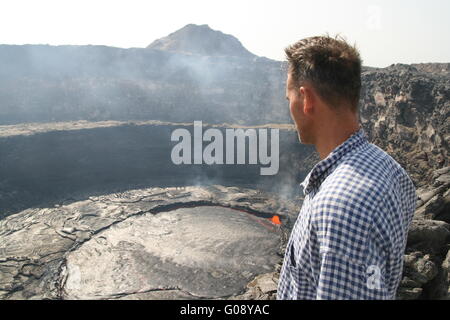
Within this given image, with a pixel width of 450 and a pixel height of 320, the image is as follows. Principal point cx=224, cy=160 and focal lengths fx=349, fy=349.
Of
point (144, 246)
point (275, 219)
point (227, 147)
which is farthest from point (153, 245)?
point (227, 147)

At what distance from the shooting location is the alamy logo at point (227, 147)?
94.4 feet

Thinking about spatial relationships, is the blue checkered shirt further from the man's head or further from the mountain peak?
the mountain peak

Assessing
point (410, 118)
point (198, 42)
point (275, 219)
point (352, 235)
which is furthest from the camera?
point (198, 42)

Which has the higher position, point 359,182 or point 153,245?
point 359,182

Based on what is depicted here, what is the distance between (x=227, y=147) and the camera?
30719mm

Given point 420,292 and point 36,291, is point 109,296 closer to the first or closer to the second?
point 36,291

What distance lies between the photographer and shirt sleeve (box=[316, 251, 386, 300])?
1.43 meters

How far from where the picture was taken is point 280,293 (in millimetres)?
1965

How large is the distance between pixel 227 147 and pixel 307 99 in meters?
28.8

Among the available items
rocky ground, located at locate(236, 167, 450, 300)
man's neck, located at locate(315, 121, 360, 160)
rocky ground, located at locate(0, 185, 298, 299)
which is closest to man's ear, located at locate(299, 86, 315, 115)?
man's neck, located at locate(315, 121, 360, 160)

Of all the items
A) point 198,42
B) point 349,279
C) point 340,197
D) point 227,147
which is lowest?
point 227,147

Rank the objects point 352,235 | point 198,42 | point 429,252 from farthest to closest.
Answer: point 198,42
point 429,252
point 352,235

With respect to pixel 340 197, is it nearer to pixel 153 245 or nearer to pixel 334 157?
pixel 334 157

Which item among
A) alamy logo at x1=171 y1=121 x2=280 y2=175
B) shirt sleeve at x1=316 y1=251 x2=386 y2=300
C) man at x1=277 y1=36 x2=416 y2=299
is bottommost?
alamy logo at x1=171 y1=121 x2=280 y2=175
